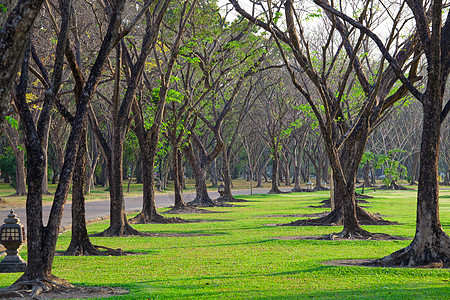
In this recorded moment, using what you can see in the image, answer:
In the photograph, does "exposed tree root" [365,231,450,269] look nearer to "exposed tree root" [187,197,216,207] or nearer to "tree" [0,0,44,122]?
"tree" [0,0,44,122]

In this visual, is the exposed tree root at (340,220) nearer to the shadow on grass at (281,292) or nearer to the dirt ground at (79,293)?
the shadow on grass at (281,292)

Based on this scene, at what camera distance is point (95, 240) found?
672 inches

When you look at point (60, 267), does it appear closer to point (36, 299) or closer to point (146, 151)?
point (36, 299)

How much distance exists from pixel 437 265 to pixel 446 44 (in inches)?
166

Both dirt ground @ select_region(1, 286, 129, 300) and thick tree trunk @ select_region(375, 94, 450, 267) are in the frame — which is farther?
thick tree trunk @ select_region(375, 94, 450, 267)

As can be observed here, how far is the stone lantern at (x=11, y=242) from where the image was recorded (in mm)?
11125

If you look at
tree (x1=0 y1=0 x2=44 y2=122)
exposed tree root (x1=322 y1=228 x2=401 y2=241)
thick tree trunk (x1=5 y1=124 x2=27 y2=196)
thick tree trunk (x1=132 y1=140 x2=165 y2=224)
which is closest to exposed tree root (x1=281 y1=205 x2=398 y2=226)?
exposed tree root (x1=322 y1=228 x2=401 y2=241)

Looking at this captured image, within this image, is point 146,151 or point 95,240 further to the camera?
point 146,151

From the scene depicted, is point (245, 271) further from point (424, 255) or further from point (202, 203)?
point (202, 203)

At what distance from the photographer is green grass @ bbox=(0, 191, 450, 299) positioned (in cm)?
877

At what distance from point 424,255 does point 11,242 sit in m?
7.44

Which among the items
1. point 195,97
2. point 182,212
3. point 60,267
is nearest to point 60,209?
point 60,267

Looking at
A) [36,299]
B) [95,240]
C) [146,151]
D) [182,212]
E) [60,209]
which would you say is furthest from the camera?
[182,212]

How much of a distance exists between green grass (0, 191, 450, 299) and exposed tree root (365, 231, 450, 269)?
63 centimetres
